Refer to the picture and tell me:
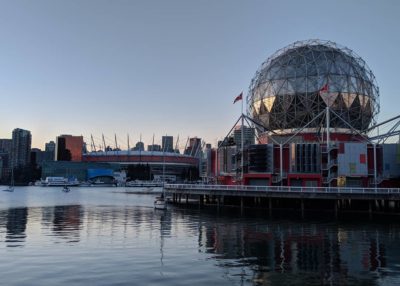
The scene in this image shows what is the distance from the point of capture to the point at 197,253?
94.3ft

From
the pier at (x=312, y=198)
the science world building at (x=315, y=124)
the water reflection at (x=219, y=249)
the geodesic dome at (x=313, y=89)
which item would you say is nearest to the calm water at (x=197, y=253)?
the water reflection at (x=219, y=249)

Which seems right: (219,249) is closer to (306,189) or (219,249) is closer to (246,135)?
(306,189)

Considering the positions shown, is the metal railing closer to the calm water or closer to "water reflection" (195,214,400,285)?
the calm water

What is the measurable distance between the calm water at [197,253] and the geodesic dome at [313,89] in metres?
41.8

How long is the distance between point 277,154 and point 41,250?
2048 inches

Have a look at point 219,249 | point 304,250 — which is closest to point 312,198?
point 304,250

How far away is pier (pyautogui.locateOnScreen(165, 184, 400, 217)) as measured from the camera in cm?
5681

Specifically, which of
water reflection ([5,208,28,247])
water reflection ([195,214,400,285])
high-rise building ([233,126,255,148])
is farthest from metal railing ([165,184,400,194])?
water reflection ([5,208,28,247])

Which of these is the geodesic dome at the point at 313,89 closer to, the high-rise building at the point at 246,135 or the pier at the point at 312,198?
the high-rise building at the point at 246,135

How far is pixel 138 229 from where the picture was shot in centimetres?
4175

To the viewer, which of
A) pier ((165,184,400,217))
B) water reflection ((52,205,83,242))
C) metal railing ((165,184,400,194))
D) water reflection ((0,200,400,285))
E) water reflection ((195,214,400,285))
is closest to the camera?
water reflection ((0,200,400,285))

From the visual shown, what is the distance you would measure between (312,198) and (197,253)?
34.0m

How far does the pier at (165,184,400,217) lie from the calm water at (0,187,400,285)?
9860 mm

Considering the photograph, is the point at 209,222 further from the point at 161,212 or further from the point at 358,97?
the point at 358,97
